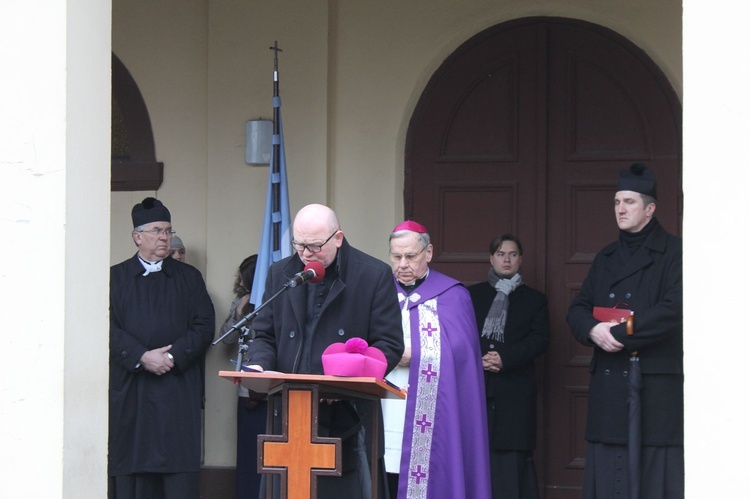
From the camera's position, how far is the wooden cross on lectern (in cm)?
503

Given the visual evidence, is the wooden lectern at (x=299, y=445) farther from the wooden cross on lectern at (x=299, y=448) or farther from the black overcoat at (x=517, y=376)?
the black overcoat at (x=517, y=376)

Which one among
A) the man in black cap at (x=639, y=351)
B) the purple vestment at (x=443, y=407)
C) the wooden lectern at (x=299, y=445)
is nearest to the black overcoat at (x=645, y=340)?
the man in black cap at (x=639, y=351)

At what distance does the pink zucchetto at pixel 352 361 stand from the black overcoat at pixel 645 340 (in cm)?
172

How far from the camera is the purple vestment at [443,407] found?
668 cm

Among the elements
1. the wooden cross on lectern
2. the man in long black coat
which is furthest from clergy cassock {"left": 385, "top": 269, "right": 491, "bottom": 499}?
the wooden cross on lectern

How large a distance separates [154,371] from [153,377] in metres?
0.07

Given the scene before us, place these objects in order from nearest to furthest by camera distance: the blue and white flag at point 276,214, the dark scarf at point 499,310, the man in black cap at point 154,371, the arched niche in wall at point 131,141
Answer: the man in black cap at point 154,371 → the dark scarf at point 499,310 → the blue and white flag at point 276,214 → the arched niche in wall at point 131,141

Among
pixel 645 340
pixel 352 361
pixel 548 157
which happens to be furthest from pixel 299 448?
pixel 548 157

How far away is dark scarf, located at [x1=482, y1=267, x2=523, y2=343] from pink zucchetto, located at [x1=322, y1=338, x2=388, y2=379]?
2.43 metres

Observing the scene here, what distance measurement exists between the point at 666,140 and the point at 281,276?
340 centimetres
